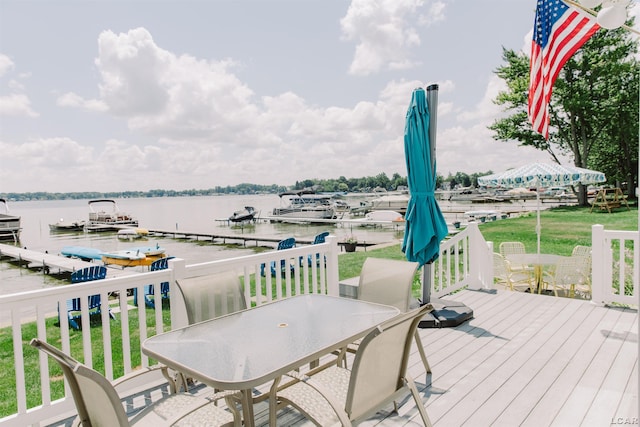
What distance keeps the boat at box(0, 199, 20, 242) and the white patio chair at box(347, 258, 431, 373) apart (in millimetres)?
35373

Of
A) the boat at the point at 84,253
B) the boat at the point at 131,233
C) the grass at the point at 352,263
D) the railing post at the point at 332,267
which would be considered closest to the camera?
the railing post at the point at 332,267

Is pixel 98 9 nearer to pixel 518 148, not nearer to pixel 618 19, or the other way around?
pixel 618 19

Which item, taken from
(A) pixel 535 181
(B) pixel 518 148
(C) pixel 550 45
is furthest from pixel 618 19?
(B) pixel 518 148

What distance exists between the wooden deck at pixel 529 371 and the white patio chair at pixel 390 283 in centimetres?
42

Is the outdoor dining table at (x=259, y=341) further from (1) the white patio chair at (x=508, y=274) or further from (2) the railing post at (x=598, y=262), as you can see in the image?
(1) the white patio chair at (x=508, y=274)

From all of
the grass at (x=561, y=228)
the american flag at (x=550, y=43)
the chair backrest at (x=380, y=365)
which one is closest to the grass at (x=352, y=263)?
the grass at (x=561, y=228)

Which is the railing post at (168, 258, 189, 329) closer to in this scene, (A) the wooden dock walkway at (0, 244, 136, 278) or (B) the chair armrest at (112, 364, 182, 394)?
(B) the chair armrest at (112, 364, 182, 394)

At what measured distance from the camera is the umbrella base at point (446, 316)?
450 cm

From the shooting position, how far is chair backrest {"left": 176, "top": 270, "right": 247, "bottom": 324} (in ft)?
9.66

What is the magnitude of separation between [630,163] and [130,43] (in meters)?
30.2

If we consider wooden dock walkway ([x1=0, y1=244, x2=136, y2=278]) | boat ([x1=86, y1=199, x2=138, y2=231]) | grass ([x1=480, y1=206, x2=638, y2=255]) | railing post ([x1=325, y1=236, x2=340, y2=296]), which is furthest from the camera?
boat ([x1=86, y1=199, x2=138, y2=231])

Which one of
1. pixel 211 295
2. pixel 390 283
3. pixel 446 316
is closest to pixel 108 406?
pixel 211 295

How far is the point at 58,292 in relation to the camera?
255 cm

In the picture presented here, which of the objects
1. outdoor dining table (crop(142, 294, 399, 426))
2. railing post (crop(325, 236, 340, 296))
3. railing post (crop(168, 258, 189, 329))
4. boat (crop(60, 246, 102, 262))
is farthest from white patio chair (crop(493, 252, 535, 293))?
boat (crop(60, 246, 102, 262))
